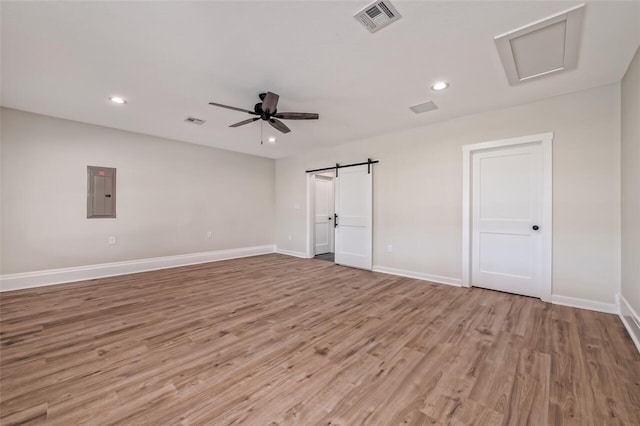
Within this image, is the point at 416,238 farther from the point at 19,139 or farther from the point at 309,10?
the point at 19,139

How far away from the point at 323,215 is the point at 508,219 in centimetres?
436

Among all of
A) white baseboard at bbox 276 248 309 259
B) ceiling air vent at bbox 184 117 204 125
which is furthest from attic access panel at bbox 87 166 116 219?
white baseboard at bbox 276 248 309 259

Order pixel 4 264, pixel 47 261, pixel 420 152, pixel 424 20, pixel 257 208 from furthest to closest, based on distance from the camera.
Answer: pixel 257 208 < pixel 420 152 < pixel 47 261 < pixel 4 264 < pixel 424 20

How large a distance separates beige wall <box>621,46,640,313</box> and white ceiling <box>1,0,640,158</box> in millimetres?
270

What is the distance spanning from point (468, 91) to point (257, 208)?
5.35 metres

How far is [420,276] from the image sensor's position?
14.5 feet

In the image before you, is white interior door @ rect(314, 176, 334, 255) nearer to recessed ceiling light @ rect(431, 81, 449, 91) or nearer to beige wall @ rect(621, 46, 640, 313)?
recessed ceiling light @ rect(431, 81, 449, 91)

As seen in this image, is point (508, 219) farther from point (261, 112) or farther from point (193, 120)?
point (193, 120)

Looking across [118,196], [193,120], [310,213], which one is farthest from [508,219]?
[118,196]

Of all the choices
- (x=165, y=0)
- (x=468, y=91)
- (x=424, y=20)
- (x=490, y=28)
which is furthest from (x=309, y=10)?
(x=468, y=91)

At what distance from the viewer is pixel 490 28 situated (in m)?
2.09

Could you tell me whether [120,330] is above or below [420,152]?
below

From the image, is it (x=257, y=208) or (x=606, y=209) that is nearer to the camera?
(x=606, y=209)

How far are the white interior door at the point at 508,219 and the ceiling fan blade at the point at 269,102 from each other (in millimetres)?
3101
